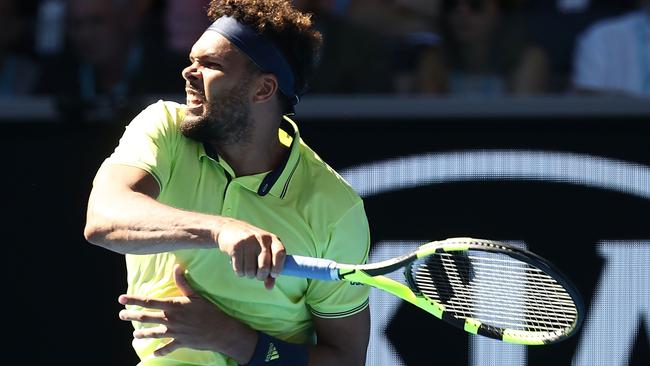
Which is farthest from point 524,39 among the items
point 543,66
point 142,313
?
point 142,313

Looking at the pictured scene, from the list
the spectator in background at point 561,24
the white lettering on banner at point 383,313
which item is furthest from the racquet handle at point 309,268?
the spectator in background at point 561,24

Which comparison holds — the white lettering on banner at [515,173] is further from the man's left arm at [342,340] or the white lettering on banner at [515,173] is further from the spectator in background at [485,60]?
the man's left arm at [342,340]

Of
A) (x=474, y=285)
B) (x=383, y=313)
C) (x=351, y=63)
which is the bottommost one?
(x=383, y=313)

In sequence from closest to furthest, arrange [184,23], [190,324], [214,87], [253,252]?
1. [253,252]
2. [190,324]
3. [214,87]
4. [184,23]

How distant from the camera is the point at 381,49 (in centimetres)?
449

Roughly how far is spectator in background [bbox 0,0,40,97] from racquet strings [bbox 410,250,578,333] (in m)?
2.00

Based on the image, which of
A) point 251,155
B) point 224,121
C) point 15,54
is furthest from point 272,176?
point 15,54

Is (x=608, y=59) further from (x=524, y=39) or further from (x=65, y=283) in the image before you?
(x=65, y=283)

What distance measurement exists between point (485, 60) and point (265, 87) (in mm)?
1579

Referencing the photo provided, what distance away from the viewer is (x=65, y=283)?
4.27 metres

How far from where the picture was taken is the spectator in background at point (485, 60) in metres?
4.47

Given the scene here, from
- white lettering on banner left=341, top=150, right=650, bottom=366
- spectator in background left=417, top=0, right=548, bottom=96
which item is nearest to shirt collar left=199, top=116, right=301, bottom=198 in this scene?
white lettering on banner left=341, top=150, right=650, bottom=366

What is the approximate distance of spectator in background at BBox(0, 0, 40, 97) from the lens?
4.49m

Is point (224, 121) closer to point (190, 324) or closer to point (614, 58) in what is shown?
point (190, 324)
